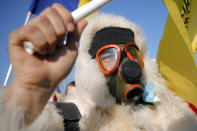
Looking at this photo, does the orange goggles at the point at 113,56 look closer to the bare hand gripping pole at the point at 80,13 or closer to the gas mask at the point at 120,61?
the gas mask at the point at 120,61

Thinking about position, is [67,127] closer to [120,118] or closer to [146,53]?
[120,118]

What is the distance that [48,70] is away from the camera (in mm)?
719

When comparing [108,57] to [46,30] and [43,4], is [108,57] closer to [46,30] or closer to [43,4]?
[46,30]

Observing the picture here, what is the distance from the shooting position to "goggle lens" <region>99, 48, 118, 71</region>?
1444 millimetres

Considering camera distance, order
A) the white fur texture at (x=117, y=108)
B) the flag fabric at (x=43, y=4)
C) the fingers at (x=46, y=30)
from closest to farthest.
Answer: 1. the fingers at (x=46, y=30)
2. the white fur texture at (x=117, y=108)
3. the flag fabric at (x=43, y=4)

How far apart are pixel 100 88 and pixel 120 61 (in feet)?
1.18

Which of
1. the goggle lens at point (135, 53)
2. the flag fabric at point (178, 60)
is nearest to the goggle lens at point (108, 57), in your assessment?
the goggle lens at point (135, 53)

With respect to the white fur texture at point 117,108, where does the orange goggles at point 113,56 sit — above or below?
above

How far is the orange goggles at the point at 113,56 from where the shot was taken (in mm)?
1431

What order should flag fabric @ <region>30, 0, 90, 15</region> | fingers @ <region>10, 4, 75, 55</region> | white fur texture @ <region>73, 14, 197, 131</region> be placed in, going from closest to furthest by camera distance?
fingers @ <region>10, 4, 75, 55</region> → white fur texture @ <region>73, 14, 197, 131</region> → flag fabric @ <region>30, 0, 90, 15</region>

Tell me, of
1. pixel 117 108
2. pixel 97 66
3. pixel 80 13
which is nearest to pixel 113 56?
pixel 97 66

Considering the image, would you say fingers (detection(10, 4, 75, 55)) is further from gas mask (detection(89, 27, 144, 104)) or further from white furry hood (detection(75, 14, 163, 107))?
gas mask (detection(89, 27, 144, 104))

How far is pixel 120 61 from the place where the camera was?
148 cm

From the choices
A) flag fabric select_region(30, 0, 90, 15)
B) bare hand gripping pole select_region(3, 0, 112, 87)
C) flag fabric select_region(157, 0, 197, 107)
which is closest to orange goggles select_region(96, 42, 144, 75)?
flag fabric select_region(157, 0, 197, 107)
